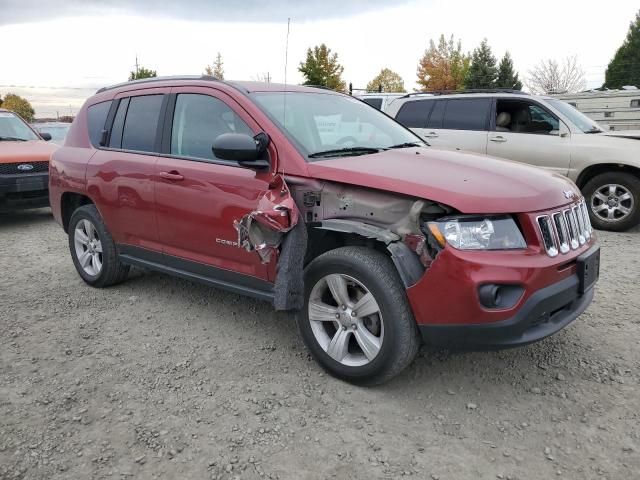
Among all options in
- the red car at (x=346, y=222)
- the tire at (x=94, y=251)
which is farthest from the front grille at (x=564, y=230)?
the tire at (x=94, y=251)

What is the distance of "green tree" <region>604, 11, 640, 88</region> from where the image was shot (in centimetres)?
3550

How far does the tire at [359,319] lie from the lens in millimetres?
2918

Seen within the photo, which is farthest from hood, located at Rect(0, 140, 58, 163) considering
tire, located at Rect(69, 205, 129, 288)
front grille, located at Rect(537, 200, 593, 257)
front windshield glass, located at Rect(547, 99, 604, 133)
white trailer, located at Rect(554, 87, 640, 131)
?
white trailer, located at Rect(554, 87, 640, 131)

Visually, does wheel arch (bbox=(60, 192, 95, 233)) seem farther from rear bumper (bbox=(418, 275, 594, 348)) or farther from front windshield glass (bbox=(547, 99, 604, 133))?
front windshield glass (bbox=(547, 99, 604, 133))

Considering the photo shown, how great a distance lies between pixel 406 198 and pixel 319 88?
1859 mm

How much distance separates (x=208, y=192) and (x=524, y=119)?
225 inches

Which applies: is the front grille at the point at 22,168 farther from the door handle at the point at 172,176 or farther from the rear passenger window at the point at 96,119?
the door handle at the point at 172,176

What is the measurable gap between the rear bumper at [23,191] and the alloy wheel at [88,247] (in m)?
3.53

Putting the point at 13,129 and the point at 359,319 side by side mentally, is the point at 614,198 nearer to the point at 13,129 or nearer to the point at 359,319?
the point at 359,319

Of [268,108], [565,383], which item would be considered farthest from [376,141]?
[565,383]

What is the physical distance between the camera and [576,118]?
299 inches

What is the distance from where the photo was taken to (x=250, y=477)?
97.4 inches

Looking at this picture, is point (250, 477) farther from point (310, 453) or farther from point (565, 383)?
point (565, 383)

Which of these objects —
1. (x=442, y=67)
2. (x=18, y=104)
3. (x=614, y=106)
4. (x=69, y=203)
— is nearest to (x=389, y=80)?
(x=442, y=67)
